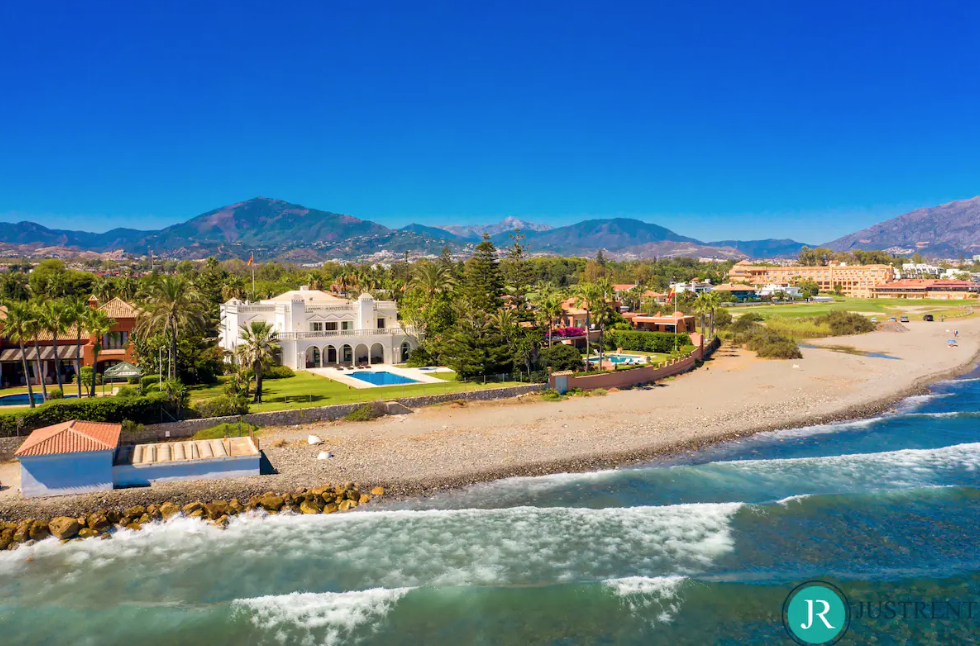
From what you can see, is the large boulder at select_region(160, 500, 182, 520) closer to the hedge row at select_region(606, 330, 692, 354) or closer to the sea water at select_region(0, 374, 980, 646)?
the sea water at select_region(0, 374, 980, 646)

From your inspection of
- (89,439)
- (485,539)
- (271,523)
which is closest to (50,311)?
(89,439)

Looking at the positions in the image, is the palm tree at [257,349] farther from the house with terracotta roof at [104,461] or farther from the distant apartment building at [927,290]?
the distant apartment building at [927,290]

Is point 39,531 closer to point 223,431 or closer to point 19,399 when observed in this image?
point 223,431

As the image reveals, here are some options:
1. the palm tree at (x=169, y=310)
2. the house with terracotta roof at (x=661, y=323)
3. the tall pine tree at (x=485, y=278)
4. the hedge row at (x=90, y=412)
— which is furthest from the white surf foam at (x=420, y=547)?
the house with terracotta roof at (x=661, y=323)

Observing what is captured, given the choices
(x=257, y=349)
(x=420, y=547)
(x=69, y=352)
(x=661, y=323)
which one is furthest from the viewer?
(x=661, y=323)

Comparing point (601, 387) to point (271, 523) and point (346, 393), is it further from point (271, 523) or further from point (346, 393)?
point (271, 523)

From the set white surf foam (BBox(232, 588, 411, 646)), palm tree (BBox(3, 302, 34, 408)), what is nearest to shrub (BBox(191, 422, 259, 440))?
palm tree (BBox(3, 302, 34, 408))

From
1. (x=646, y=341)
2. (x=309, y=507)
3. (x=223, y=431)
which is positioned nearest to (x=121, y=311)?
(x=223, y=431)
